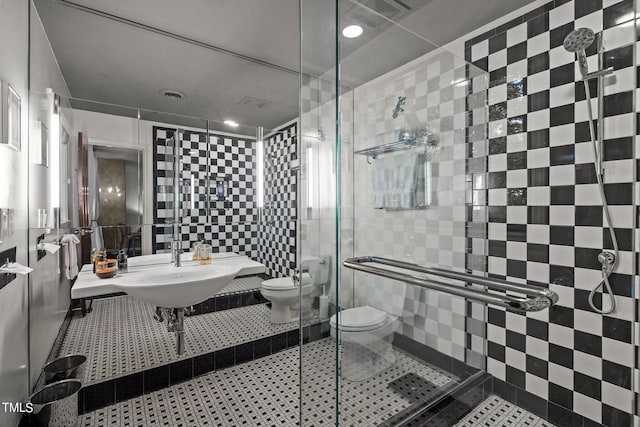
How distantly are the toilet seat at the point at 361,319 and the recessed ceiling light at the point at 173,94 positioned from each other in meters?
1.77

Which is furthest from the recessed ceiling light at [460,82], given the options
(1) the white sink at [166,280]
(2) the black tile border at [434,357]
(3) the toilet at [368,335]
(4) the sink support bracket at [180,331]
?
(4) the sink support bracket at [180,331]

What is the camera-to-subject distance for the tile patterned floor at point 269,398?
1204 mm

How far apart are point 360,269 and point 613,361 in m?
1.12

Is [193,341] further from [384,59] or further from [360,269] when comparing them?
[384,59]

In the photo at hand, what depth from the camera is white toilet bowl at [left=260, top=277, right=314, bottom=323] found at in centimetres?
223

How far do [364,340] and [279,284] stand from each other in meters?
1.09

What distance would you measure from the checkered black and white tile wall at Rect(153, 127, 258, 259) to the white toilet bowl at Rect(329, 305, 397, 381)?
114 cm

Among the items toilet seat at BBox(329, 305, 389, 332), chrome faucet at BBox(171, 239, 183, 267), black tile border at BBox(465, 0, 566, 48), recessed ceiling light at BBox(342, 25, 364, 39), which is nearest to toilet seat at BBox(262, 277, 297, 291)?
chrome faucet at BBox(171, 239, 183, 267)

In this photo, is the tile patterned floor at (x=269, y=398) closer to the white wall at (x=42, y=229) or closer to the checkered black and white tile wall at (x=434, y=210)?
the checkered black and white tile wall at (x=434, y=210)

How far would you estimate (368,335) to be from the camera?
4.39 feet

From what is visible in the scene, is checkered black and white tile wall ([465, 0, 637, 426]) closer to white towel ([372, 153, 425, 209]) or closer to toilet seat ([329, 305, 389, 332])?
white towel ([372, 153, 425, 209])

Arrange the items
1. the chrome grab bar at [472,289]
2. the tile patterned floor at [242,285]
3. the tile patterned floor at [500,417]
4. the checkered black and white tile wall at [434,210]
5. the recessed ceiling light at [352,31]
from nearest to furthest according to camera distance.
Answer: the chrome grab bar at [472,289] → the recessed ceiling light at [352,31] → the checkered black and white tile wall at [434,210] → the tile patterned floor at [500,417] → the tile patterned floor at [242,285]

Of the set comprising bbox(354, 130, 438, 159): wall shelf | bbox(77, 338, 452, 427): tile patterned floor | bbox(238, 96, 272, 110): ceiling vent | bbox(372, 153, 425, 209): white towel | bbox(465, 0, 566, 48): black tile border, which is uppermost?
bbox(465, 0, 566, 48): black tile border

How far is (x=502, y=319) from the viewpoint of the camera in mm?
1630
